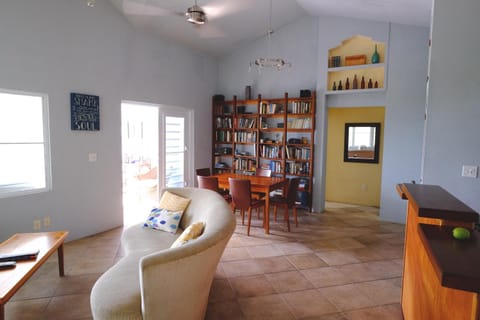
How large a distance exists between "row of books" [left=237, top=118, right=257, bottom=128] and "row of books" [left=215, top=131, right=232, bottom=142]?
1.09 feet

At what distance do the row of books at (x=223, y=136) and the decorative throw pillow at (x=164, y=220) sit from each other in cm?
345

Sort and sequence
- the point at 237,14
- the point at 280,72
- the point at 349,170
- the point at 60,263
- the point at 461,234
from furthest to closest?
the point at 349,170 < the point at 280,72 < the point at 237,14 < the point at 60,263 < the point at 461,234

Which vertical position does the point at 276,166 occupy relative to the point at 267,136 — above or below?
below

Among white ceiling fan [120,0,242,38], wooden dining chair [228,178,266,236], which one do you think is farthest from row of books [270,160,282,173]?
white ceiling fan [120,0,242,38]

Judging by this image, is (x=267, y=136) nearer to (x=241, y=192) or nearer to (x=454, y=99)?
(x=241, y=192)

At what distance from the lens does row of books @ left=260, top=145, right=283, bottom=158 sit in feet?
19.7

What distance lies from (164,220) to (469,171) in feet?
10.7

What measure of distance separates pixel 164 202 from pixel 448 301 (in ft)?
9.06

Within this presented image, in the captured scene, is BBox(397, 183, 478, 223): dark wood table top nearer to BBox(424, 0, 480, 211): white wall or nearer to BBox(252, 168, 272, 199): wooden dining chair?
BBox(424, 0, 480, 211): white wall

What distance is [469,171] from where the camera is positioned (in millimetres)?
3016

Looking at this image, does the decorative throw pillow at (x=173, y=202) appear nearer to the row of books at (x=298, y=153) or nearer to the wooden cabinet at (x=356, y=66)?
the row of books at (x=298, y=153)

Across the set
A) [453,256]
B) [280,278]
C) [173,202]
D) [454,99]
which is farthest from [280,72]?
[453,256]

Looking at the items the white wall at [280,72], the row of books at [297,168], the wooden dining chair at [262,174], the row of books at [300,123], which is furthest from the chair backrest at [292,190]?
the white wall at [280,72]

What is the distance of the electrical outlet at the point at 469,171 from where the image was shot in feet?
9.82
